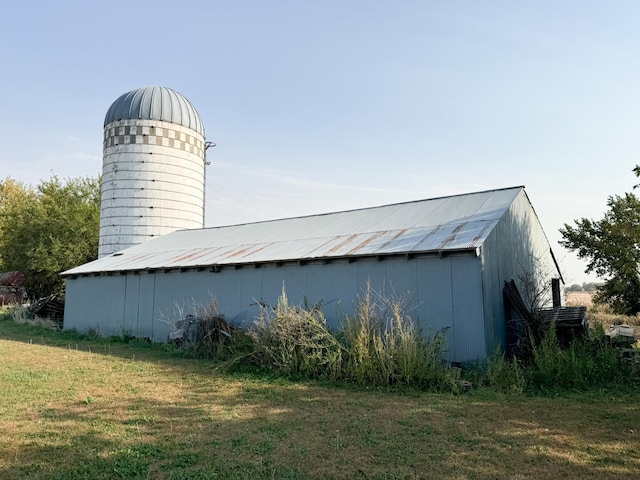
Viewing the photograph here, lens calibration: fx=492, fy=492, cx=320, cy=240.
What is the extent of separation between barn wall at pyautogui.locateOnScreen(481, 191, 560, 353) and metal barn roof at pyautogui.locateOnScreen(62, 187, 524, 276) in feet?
1.38

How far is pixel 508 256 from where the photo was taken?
13188 millimetres

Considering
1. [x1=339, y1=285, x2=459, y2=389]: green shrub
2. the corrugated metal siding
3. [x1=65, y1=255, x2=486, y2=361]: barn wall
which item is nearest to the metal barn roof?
[x1=65, y1=255, x2=486, y2=361]: barn wall

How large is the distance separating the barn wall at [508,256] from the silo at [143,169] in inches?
683

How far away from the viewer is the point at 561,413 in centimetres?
720

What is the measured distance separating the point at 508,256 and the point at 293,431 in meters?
8.92

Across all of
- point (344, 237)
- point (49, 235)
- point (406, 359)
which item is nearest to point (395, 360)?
point (406, 359)

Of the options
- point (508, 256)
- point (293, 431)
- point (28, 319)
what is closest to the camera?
point (293, 431)

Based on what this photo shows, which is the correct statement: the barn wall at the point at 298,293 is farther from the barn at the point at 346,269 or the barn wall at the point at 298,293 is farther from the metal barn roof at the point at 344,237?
the metal barn roof at the point at 344,237

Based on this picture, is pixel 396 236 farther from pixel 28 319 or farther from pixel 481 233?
pixel 28 319

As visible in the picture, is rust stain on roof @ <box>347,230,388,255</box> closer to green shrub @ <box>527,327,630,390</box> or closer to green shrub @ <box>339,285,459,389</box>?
green shrub @ <box>339,285,459,389</box>

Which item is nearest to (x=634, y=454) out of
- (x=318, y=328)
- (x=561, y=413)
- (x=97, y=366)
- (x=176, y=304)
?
(x=561, y=413)

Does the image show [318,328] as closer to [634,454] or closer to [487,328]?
[487,328]

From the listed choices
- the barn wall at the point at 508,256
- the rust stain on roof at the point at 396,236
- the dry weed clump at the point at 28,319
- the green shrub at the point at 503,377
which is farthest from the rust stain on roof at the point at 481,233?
the dry weed clump at the point at 28,319

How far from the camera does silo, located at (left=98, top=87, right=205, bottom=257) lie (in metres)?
25.3
